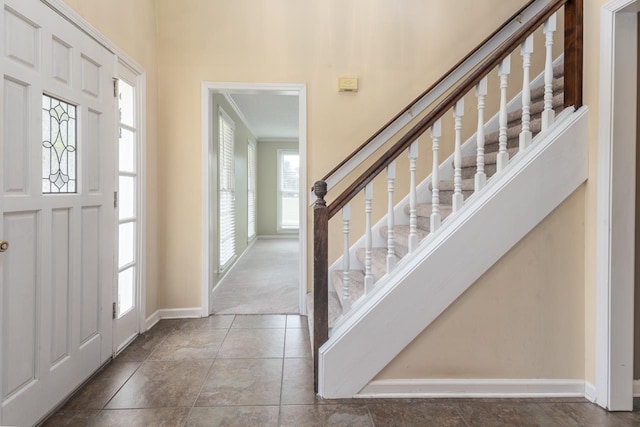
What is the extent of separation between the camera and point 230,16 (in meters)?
3.06

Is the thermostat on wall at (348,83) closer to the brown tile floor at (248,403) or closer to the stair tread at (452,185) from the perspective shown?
the stair tread at (452,185)

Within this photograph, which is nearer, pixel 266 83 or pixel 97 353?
pixel 97 353

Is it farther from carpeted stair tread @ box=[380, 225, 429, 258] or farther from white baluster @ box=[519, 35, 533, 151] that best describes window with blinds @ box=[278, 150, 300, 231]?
white baluster @ box=[519, 35, 533, 151]

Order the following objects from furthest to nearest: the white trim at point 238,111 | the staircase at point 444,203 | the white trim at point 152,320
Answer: the white trim at point 238,111 → the white trim at point 152,320 → the staircase at point 444,203

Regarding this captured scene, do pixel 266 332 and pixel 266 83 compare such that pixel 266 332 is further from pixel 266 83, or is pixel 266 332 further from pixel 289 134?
pixel 289 134

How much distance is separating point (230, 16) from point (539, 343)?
325 centimetres

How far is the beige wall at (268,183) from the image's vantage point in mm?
8805

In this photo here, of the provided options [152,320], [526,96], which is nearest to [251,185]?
[152,320]

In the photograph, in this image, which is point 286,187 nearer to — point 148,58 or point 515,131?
point 148,58

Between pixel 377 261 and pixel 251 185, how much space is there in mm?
5675

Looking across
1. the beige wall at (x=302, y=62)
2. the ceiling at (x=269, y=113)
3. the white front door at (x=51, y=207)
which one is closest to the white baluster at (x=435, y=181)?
the beige wall at (x=302, y=62)

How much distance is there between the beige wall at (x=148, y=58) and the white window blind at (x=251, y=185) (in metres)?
4.24

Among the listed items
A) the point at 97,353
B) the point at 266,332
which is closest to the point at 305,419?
the point at 266,332

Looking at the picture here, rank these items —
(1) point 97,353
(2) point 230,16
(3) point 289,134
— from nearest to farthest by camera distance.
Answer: (1) point 97,353 → (2) point 230,16 → (3) point 289,134
